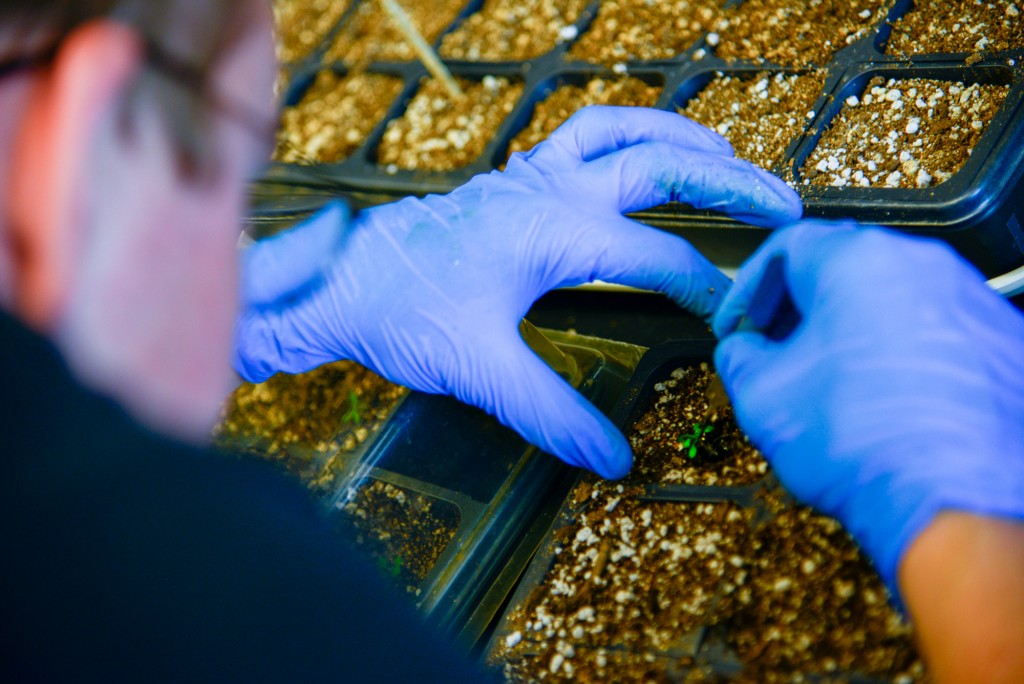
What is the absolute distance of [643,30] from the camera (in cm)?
175

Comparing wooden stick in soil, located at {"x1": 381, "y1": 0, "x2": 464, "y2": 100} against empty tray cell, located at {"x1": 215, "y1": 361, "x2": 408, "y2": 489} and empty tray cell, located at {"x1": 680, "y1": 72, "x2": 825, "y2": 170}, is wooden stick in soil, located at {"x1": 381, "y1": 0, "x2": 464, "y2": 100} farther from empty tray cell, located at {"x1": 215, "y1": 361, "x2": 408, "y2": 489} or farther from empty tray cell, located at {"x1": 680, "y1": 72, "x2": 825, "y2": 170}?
empty tray cell, located at {"x1": 215, "y1": 361, "x2": 408, "y2": 489}

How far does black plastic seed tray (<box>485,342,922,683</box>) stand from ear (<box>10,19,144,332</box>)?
2.45ft

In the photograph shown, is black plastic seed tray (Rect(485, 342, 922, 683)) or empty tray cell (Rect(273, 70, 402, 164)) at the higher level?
empty tray cell (Rect(273, 70, 402, 164))

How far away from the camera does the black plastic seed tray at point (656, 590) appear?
0.90 meters

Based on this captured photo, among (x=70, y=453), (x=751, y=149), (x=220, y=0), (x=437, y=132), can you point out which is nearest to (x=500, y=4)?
(x=437, y=132)

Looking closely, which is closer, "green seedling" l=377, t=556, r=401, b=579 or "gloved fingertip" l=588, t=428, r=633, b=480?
"gloved fingertip" l=588, t=428, r=633, b=480

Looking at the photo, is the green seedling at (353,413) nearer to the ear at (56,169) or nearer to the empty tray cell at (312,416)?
the empty tray cell at (312,416)

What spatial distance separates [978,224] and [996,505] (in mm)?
562

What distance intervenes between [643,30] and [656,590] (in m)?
1.27

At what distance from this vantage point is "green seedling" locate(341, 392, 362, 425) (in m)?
1.45

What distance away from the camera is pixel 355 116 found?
2068 millimetres

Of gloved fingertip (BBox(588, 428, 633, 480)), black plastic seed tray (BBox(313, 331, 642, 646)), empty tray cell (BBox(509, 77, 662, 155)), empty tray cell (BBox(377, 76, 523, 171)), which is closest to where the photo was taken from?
gloved fingertip (BBox(588, 428, 633, 480))

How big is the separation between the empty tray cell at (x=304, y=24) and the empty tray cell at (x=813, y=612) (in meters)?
2.05

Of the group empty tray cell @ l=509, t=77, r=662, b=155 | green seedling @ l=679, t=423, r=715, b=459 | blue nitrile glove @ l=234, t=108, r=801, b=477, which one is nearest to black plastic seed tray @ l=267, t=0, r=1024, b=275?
empty tray cell @ l=509, t=77, r=662, b=155
